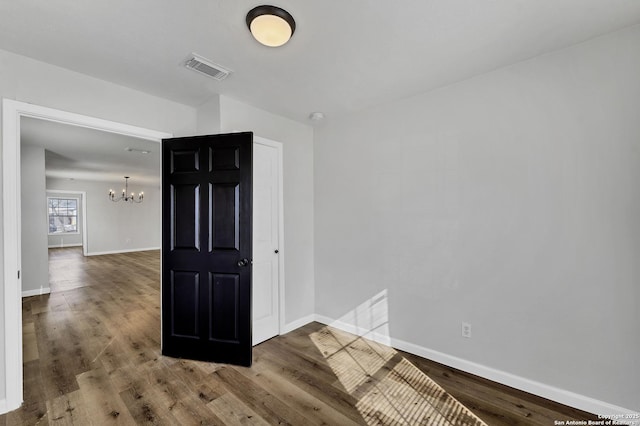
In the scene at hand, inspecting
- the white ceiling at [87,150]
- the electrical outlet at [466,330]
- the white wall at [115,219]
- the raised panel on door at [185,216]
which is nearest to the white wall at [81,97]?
the raised panel on door at [185,216]

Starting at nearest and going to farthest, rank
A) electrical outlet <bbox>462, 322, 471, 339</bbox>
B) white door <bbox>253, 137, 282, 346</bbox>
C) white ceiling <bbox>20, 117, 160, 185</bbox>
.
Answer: electrical outlet <bbox>462, 322, 471, 339</bbox> → white door <bbox>253, 137, 282, 346</bbox> → white ceiling <bbox>20, 117, 160, 185</bbox>

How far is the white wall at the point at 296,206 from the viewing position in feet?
10.8

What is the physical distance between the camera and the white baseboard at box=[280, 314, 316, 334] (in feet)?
10.8

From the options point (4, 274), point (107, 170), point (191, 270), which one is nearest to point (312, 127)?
point (191, 270)

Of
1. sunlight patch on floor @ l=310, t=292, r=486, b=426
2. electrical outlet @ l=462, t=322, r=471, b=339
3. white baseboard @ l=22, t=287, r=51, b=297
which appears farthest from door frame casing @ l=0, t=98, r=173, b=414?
white baseboard @ l=22, t=287, r=51, b=297

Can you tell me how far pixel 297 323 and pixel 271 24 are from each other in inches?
122

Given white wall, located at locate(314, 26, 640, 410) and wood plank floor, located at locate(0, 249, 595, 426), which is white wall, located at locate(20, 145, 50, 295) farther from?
white wall, located at locate(314, 26, 640, 410)

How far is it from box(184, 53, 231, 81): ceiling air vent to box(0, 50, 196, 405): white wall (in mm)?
820

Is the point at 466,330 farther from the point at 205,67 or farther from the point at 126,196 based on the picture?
the point at 126,196

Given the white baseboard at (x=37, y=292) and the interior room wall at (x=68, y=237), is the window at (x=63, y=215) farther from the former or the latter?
the white baseboard at (x=37, y=292)

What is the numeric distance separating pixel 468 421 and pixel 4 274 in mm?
3411

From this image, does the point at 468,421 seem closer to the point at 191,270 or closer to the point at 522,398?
the point at 522,398

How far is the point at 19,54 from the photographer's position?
2059 millimetres

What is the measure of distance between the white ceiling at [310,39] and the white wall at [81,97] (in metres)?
0.09
